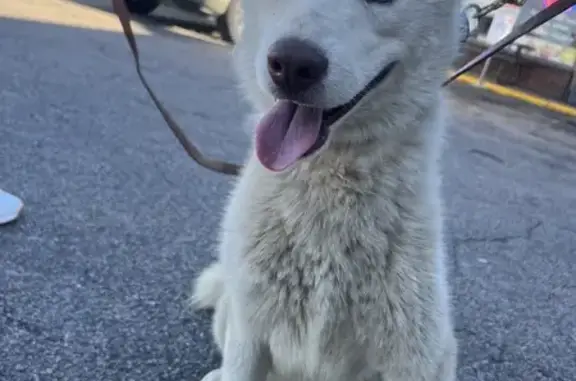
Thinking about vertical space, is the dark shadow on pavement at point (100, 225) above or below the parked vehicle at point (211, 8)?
above

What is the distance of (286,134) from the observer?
162cm

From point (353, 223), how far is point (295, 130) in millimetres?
258

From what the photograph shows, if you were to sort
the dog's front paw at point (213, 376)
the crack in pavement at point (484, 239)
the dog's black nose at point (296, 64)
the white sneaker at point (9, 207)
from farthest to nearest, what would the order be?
the crack in pavement at point (484, 239), the white sneaker at point (9, 207), the dog's front paw at point (213, 376), the dog's black nose at point (296, 64)

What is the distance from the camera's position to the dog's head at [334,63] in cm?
148

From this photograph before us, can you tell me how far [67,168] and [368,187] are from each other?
6.64 feet

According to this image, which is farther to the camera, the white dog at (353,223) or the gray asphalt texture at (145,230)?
the gray asphalt texture at (145,230)

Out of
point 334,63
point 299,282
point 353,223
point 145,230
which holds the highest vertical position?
point 334,63

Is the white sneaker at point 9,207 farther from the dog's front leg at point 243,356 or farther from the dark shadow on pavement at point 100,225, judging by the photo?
the dog's front leg at point 243,356

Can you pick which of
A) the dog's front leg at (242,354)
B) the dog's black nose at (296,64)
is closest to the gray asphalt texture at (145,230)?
the dog's front leg at (242,354)

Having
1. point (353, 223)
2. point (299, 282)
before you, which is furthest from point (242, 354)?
point (353, 223)

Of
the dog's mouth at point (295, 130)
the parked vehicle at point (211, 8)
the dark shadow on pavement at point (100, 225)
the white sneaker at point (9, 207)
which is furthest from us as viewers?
the parked vehicle at point (211, 8)

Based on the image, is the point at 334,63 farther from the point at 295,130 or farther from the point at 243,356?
the point at 243,356

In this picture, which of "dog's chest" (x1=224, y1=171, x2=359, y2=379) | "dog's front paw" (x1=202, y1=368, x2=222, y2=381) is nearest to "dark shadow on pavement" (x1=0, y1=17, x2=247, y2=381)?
"dog's front paw" (x1=202, y1=368, x2=222, y2=381)

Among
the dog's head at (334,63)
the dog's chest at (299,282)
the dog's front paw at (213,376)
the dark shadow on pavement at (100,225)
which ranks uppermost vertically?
the dog's head at (334,63)
